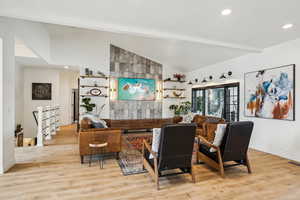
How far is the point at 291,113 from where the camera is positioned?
3.59 m

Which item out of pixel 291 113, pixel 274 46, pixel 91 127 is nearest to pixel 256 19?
pixel 274 46

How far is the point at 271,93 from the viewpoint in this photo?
13.0 feet

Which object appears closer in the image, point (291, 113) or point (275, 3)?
point (275, 3)

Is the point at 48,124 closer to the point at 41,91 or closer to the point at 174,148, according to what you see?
the point at 41,91

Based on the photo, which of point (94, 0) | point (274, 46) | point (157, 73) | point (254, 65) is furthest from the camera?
point (157, 73)

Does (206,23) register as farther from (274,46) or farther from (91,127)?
(91,127)

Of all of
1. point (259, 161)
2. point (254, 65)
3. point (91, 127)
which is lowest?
A: point (259, 161)

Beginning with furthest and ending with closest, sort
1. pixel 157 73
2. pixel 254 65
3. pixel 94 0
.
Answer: pixel 157 73 < pixel 254 65 < pixel 94 0

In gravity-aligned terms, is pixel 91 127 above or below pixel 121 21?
below

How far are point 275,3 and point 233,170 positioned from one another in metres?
2.98

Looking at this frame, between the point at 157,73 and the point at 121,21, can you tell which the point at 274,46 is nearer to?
the point at 121,21

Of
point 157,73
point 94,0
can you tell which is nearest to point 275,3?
point 94,0

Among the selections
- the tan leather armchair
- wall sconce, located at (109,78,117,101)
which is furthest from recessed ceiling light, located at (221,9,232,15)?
wall sconce, located at (109,78,117,101)

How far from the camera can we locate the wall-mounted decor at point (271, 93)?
143 inches
